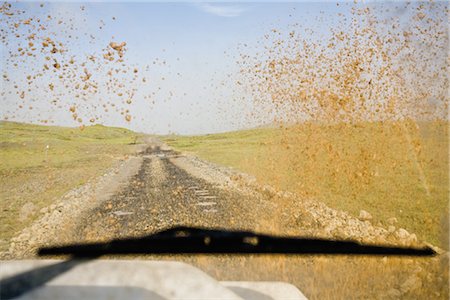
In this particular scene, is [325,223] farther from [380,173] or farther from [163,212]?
[380,173]

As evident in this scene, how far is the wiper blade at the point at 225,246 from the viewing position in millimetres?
7199

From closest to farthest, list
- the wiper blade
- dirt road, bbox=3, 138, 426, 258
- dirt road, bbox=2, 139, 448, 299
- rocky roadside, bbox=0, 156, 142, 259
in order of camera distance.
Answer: dirt road, bbox=2, 139, 448, 299
the wiper blade
rocky roadside, bbox=0, 156, 142, 259
dirt road, bbox=3, 138, 426, 258

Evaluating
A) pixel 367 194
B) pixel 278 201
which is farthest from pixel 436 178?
pixel 278 201

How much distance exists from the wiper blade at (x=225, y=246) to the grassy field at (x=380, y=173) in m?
1.53

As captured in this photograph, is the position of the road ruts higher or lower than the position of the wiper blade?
higher

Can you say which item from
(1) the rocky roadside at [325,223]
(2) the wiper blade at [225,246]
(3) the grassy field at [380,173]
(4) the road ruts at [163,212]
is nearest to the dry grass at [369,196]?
(3) the grassy field at [380,173]

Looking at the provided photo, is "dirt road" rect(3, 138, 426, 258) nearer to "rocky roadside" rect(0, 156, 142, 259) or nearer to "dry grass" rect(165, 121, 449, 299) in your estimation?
"rocky roadside" rect(0, 156, 142, 259)

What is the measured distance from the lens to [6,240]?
865 cm

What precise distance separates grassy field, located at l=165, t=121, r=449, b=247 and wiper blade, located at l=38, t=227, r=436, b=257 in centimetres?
153

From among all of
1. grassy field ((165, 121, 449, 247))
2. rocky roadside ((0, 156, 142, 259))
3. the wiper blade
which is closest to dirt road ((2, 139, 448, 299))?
rocky roadside ((0, 156, 142, 259))

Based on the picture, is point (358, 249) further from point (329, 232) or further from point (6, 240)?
point (6, 240)

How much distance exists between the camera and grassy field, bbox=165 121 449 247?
1025cm

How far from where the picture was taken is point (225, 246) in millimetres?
7480

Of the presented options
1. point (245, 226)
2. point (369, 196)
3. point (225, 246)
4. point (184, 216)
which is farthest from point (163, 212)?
point (369, 196)
